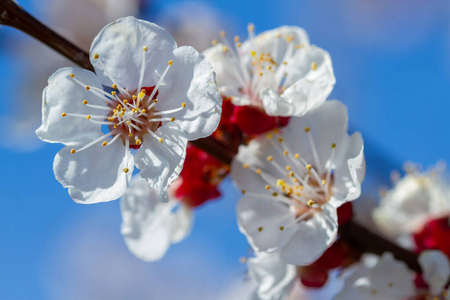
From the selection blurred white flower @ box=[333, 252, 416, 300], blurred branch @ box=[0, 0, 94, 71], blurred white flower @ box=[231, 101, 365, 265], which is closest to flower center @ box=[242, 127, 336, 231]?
blurred white flower @ box=[231, 101, 365, 265]

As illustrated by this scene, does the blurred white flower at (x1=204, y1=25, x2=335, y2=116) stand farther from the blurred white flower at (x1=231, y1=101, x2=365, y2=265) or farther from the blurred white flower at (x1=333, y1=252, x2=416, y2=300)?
the blurred white flower at (x1=333, y1=252, x2=416, y2=300)

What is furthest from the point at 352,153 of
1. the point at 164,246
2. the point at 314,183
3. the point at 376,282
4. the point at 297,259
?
the point at 164,246

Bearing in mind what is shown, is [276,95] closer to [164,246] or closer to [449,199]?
[164,246]

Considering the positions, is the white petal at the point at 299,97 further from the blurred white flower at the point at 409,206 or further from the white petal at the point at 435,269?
the blurred white flower at the point at 409,206

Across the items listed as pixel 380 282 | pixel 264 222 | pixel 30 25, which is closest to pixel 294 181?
pixel 264 222

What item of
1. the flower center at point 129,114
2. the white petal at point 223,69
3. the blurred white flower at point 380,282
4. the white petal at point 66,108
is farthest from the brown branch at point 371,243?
the white petal at point 66,108

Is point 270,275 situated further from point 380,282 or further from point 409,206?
point 409,206

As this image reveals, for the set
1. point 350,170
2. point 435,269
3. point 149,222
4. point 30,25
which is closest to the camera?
point 30,25
